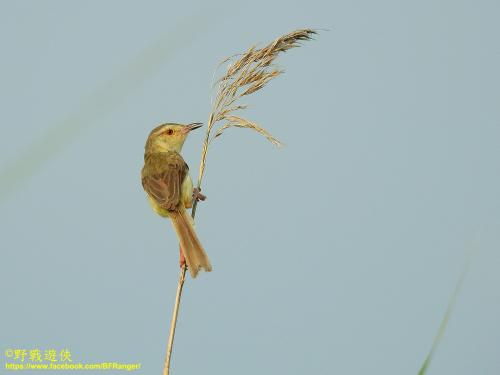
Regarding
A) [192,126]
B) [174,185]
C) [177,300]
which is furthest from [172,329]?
[192,126]

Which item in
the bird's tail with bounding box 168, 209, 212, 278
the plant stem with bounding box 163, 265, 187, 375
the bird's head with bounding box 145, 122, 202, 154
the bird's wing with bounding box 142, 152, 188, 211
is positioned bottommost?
the plant stem with bounding box 163, 265, 187, 375

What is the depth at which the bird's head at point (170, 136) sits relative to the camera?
17.7ft

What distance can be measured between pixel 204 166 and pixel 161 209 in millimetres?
1362

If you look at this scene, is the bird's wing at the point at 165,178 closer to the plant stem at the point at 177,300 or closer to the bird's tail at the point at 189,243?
the bird's tail at the point at 189,243

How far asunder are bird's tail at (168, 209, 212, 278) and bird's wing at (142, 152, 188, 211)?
11cm

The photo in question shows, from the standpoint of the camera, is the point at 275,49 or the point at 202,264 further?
the point at 202,264

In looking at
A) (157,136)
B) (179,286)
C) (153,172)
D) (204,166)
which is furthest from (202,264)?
(157,136)

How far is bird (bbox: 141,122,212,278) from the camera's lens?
146 inches

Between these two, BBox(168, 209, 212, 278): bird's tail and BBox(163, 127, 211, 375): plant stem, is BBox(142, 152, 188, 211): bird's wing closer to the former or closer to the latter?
BBox(168, 209, 212, 278): bird's tail

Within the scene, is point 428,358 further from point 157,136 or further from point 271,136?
Result: point 157,136

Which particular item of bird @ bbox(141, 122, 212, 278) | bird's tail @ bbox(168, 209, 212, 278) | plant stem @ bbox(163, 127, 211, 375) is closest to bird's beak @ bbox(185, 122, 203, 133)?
bird @ bbox(141, 122, 212, 278)

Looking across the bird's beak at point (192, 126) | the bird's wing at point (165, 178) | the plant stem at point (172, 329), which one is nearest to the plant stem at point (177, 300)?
the plant stem at point (172, 329)

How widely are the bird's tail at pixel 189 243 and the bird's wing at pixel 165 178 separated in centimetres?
11

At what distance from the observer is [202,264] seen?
140 inches
